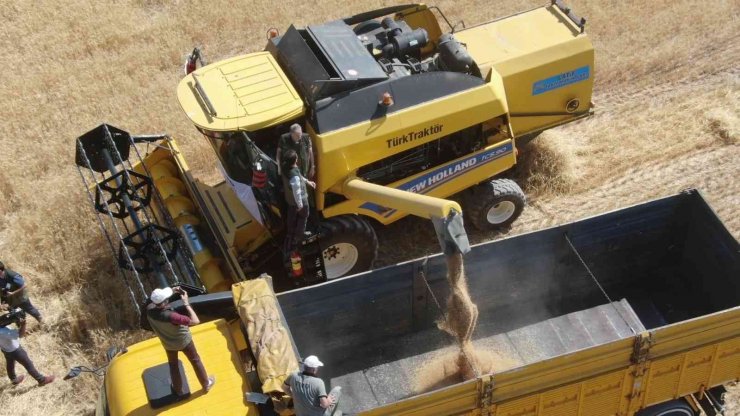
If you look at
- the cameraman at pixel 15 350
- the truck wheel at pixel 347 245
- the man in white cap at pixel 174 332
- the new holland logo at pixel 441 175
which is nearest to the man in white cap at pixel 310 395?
the man in white cap at pixel 174 332

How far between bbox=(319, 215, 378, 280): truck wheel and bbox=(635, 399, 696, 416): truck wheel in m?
3.37

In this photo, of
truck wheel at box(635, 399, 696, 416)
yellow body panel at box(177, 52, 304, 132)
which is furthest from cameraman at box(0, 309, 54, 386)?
truck wheel at box(635, 399, 696, 416)

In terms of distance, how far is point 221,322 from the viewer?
6.86 metres

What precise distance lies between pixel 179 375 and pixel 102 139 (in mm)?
4362

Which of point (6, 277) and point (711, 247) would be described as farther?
point (6, 277)

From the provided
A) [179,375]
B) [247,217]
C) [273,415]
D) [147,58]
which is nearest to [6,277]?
[247,217]

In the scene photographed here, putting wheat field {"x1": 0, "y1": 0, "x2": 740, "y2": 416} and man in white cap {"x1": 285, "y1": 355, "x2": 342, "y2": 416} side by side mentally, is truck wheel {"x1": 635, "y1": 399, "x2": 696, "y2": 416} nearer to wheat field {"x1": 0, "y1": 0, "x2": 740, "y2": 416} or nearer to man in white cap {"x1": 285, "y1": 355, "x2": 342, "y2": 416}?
wheat field {"x1": 0, "y1": 0, "x2": 740, "y2": 416}

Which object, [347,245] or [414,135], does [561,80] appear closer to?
[414,135]

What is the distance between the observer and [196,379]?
6.32 meters

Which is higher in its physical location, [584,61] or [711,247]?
[584,61]

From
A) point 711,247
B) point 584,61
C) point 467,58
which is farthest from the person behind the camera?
point 584,61

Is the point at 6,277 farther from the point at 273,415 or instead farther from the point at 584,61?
the point at 584,61

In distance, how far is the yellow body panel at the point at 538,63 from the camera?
9.72 metres

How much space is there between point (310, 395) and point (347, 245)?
10.5 feet
